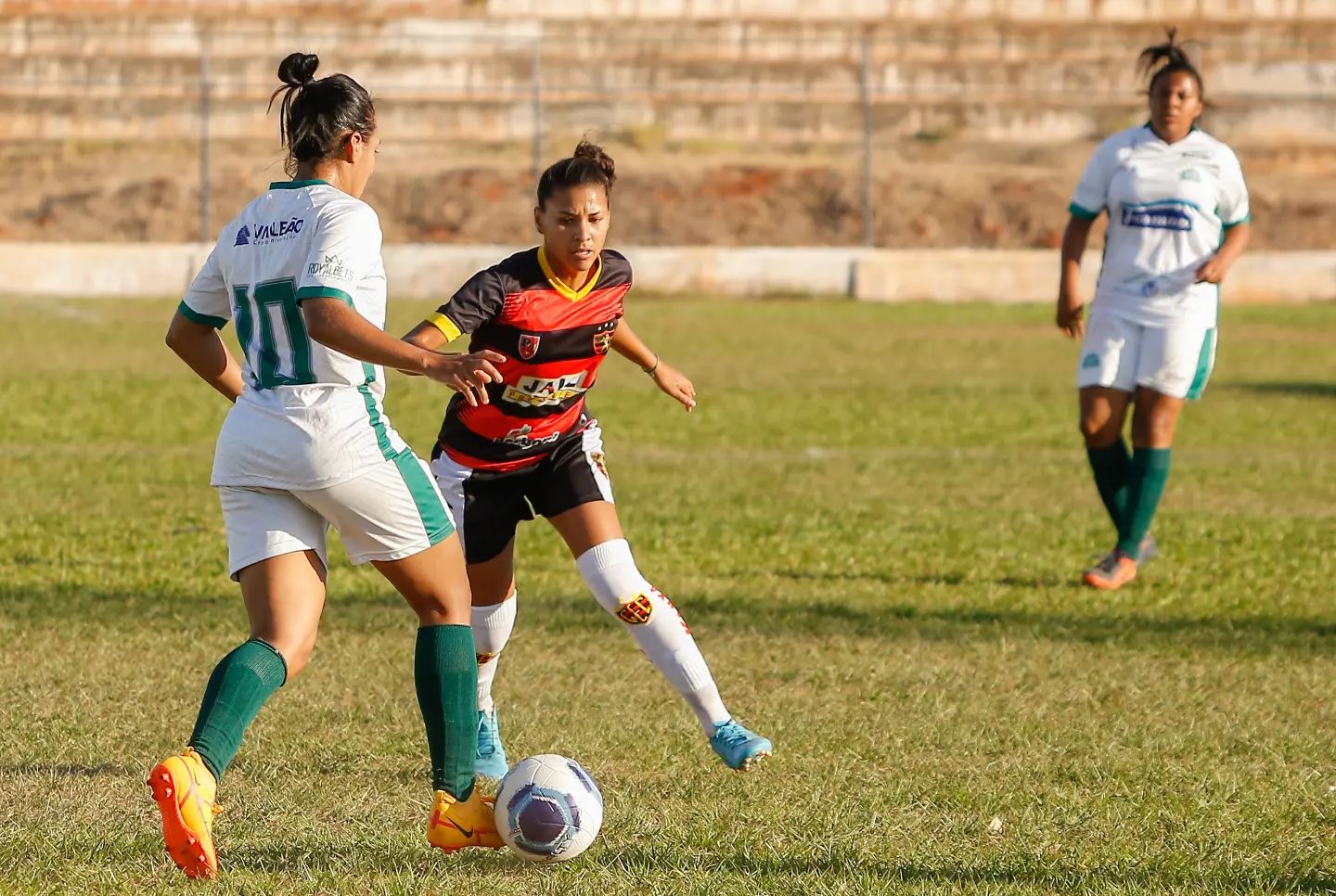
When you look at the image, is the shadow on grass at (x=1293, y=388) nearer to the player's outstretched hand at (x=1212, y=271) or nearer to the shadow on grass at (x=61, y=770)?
the player's outstretched hand at (x=1212, y=271)

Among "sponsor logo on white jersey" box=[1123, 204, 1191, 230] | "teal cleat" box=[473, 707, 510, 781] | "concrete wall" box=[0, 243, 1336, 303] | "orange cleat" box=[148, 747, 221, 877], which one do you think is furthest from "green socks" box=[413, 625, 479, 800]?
"concrete wall" box=[0, 243, 1336, 303]

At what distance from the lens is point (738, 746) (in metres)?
5.13

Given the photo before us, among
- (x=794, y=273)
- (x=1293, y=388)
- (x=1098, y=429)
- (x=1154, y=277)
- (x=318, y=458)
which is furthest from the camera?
(x=794, y=273)

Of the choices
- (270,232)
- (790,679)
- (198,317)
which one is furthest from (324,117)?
(790,679)

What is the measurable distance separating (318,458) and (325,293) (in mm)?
367

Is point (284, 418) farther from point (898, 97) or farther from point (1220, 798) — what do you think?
point (898, 97)

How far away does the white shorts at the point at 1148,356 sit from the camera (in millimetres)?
8320

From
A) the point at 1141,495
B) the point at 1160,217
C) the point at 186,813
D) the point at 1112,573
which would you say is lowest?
the point at 1112,573

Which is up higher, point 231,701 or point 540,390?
point 540,390

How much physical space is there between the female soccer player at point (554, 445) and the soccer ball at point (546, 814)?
762 mm

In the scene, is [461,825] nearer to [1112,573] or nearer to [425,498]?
[425,498]

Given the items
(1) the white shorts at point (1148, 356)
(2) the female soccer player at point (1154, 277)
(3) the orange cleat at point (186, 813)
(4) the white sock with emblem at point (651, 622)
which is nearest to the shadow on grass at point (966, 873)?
(4) the white sock with emblem at point (651, 622)

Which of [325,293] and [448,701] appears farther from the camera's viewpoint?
[448,701]

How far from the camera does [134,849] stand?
4449mm
